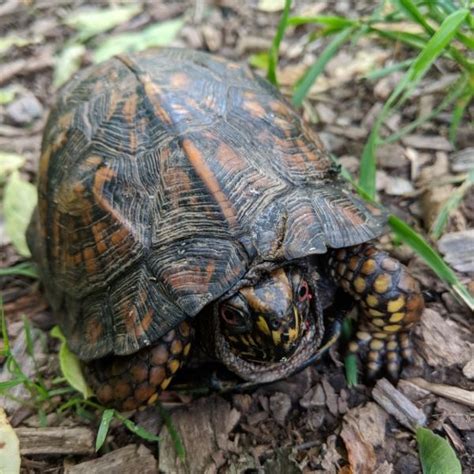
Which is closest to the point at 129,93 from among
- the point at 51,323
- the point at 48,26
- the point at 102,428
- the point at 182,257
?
the point at 182,257

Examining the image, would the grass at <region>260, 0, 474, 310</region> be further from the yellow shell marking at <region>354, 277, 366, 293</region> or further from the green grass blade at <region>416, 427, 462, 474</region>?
the green grass blade at <region>416, 427, 462, 474</region>

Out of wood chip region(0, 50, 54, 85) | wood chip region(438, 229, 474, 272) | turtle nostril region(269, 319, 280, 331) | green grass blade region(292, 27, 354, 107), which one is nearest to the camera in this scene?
turtle nostril region(269, 319, 280, 331)

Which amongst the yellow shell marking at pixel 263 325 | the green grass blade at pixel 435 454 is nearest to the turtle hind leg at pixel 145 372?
the yellow shell marking at pixel 263 325

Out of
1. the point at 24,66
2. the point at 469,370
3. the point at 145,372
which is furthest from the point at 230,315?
the point at 24,66

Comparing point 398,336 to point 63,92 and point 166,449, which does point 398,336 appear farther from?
point 63,92

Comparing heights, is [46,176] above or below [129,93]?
below

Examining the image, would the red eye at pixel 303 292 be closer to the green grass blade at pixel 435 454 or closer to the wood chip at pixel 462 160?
the green grass blade at pixel 435 454

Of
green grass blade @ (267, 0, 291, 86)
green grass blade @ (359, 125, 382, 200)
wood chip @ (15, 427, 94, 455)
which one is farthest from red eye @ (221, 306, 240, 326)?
green grass blade @ (267, 0, 291, 86)
